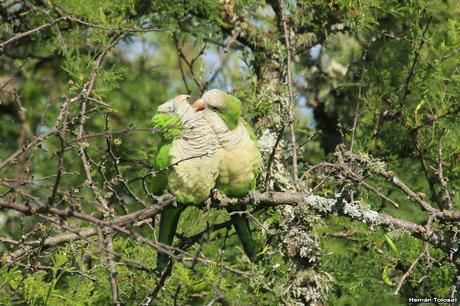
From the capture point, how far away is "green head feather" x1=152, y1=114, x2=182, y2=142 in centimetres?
345

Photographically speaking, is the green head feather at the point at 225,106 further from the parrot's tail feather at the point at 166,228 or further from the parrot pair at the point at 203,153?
the parrot's tail feather at the point at 166,228

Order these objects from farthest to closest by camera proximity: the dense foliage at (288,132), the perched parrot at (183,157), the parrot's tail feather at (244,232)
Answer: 1. the dense foliage at (288,132)
2. the parrot's tail feather at (244,232)
3. the perched parrot at (183,157)

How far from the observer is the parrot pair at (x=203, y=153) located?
134 inches

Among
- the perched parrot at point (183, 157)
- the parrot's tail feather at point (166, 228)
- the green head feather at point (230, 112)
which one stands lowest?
the parrot's tail feather at point (166, 228)

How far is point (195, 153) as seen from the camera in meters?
3.44

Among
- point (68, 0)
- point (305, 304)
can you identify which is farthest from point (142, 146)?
point (305, 304)

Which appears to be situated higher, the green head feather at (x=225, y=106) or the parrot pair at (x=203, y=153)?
the green head feather at (x=225, y=106)

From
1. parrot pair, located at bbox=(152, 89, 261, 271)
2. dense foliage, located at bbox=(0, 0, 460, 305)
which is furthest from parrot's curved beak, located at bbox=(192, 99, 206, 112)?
dense foliage, located at bbox=(0, 0, 460, 305)

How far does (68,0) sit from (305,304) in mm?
2257

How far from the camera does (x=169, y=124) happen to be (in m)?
3.45

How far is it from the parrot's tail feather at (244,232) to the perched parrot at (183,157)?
0.17 m

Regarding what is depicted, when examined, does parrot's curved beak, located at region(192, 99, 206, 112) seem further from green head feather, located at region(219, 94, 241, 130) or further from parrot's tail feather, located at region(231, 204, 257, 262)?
parrot's tail feather, located at region(231, 204, 257, 262)

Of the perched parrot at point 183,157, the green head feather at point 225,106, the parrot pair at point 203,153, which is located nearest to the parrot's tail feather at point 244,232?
the parrot pair at point 203,153

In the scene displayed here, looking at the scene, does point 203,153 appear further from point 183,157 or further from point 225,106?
point 225,106
